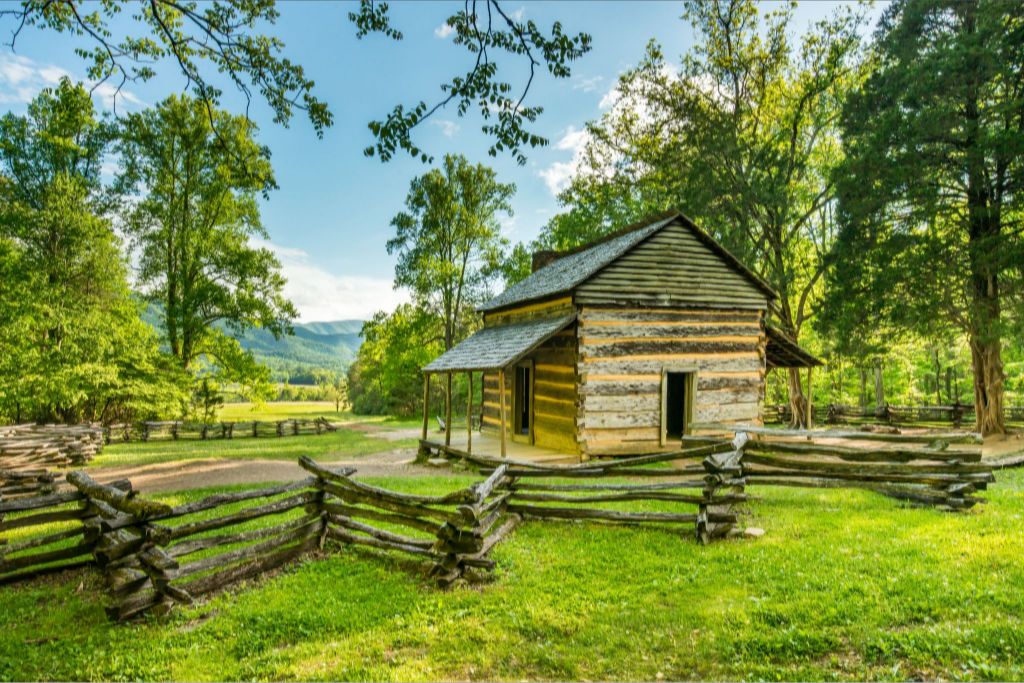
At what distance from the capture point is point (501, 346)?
45.7 ft

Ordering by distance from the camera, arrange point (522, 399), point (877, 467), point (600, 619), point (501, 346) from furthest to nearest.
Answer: point (522, 399), point (501, 346), point (877, 467), point (600, 619)

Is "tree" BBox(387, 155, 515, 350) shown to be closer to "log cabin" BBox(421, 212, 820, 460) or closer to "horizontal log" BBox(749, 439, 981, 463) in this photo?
"log cabin" BBox(421, 212, 820, 460)

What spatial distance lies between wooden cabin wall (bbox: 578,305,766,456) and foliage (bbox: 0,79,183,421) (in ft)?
56.6

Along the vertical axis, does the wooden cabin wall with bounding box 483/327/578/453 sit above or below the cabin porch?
above

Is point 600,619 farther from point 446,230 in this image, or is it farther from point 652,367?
point 446,230

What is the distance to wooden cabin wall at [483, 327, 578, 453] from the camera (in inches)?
532

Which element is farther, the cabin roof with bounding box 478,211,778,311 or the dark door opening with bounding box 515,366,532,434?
the dark door opening with bounding box 515,366,532,434

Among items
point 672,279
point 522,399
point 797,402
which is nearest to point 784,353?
point 672,279

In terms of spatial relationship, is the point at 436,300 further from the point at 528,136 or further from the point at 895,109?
the point at 528,136

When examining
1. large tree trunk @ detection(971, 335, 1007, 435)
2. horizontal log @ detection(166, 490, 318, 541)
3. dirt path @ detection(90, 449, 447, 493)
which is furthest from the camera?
large tree trunk @ detection(971, 335, 1007, 435)

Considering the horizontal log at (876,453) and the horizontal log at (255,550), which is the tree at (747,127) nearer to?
the horizontal log at (876,453)

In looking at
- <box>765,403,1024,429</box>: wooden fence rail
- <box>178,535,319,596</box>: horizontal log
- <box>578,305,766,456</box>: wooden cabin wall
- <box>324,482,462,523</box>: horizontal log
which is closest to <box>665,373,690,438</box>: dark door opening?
<box>578,305,766,456</box>: wooden cabin wall

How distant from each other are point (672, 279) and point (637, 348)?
2306mm

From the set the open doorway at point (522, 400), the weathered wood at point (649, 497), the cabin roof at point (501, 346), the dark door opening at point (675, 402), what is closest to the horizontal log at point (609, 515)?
the weathered wood at point (649, 497)
